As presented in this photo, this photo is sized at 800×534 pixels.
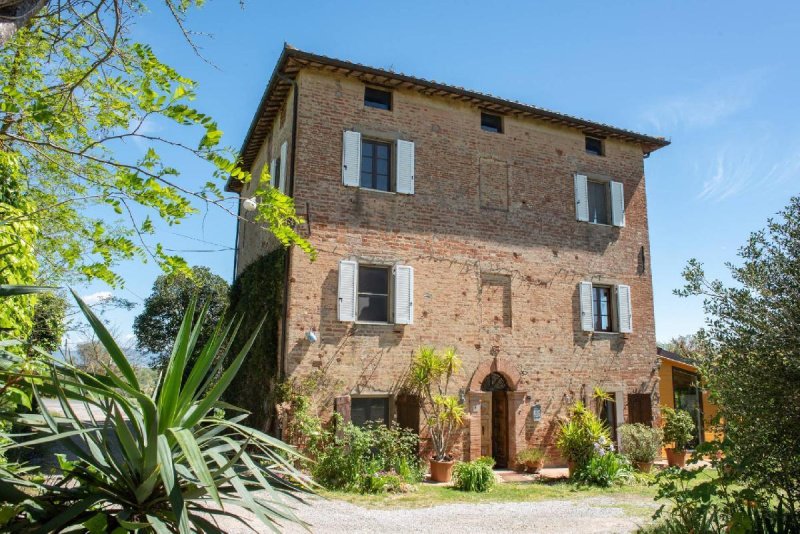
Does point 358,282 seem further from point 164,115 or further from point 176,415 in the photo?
point 176,415

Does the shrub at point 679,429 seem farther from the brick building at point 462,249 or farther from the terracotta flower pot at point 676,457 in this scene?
the brick building at point 462,249

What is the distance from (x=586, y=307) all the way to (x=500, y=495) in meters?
5.86

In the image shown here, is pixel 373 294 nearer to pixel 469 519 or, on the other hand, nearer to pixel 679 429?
pixel 469 519

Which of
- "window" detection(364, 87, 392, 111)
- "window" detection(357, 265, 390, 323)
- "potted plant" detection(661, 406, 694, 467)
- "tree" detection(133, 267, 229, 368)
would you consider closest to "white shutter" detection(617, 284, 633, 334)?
"potted plant" detection(661, 406, 694, 467)

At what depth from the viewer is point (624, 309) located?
14.8m

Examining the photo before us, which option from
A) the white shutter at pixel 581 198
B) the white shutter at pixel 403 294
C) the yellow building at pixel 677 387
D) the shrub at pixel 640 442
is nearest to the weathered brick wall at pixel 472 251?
the white shutter at pixel 581 198

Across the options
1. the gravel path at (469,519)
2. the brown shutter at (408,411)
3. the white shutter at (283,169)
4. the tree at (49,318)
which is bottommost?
the gravel path at (469,519)

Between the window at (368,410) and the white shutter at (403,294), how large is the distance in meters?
1.65

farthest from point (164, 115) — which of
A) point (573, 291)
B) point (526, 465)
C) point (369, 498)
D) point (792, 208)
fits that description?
point (573, 291)

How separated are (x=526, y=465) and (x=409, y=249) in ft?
17.4

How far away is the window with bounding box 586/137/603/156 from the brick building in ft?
0.13

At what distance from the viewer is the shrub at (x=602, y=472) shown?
11180 millimetres

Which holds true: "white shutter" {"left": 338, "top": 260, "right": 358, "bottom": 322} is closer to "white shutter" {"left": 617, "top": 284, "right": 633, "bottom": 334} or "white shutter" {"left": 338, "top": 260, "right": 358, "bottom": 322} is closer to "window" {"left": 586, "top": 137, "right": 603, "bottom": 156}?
"white shutter" {"left": 617, "top": 284, "right": 633, "bottom": 334}

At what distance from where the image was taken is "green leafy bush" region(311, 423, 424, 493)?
32.4ft
